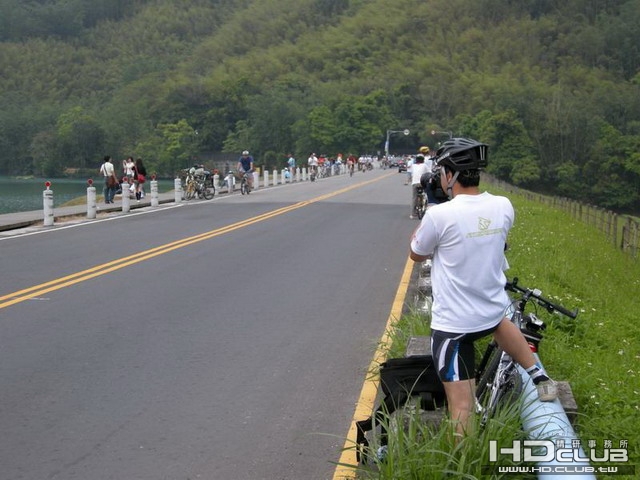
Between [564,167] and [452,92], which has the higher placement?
[452,92]

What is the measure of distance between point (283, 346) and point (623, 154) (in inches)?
3899

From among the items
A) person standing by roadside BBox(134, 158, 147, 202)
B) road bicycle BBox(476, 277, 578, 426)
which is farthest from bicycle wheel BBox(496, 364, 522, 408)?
person standing by roadside BBox(134, 158, 147, 202)

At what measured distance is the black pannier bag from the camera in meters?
5.18

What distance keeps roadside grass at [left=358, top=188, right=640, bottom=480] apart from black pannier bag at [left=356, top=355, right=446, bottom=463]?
0.82ft

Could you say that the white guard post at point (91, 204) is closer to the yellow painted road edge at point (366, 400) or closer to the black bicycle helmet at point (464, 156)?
the yellow painted road edge at point (366, 400)

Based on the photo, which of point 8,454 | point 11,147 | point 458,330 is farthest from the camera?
point 11,147

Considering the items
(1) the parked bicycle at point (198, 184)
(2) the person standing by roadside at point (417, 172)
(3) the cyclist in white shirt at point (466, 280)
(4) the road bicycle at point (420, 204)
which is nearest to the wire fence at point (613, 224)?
(4) the road bicycle at point (420, 204)

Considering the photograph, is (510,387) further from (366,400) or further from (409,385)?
(366,400)

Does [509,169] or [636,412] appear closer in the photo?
[636,412]

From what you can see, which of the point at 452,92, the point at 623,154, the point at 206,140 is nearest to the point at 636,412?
the point at 623,154

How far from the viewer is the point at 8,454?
550cm

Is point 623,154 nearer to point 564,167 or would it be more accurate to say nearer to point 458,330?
point 564,167

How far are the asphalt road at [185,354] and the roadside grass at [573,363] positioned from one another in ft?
2.51

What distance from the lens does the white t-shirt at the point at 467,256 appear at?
471cm
